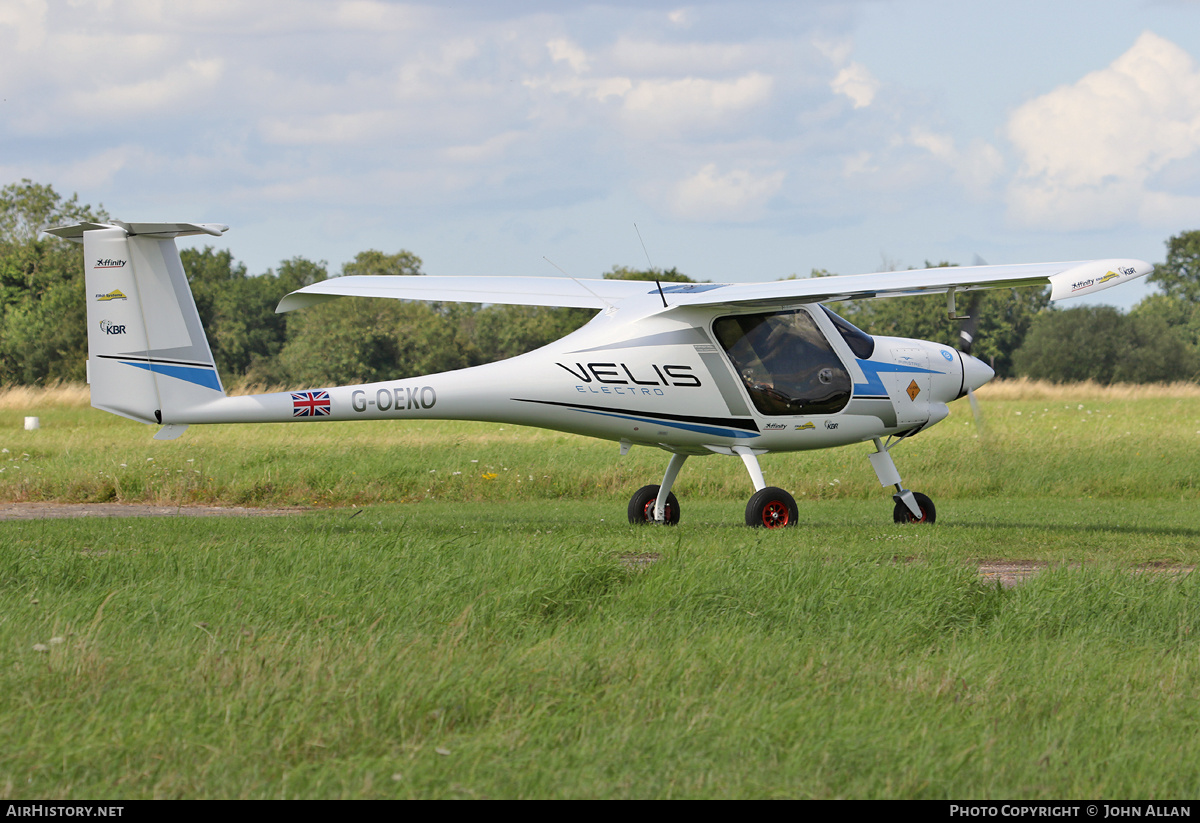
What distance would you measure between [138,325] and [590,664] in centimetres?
774

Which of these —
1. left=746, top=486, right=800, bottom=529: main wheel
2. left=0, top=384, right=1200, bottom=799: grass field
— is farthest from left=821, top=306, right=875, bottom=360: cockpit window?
left=0, top=384, right=1200, bottom=799: grass field

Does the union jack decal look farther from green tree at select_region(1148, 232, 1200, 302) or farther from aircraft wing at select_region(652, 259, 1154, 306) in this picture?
green tree at select_region(1148, 232, 1200, 302)

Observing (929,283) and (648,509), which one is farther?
(648,509)

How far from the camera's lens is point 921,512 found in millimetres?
14906

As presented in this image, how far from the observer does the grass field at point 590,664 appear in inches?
187

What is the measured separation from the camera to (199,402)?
11984 mm

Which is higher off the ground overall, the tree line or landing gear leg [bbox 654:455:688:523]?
the tree line

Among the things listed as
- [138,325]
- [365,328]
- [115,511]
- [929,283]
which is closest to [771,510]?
[929,283]

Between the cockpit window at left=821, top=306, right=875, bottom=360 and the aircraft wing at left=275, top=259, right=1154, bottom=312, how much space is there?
73 centimetres

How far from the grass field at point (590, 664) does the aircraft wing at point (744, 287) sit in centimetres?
264

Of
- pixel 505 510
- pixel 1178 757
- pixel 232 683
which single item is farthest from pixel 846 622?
pixel 505 510

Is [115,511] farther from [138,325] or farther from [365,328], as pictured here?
[365,328]

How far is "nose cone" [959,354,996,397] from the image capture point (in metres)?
15.1

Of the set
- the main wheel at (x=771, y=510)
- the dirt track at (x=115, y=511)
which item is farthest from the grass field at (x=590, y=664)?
the dirt track at (x=115, y=511)
